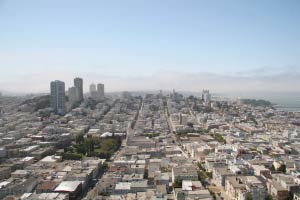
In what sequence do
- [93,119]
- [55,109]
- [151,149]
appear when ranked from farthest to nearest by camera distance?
[55,109] → [93,119] → [151,149]

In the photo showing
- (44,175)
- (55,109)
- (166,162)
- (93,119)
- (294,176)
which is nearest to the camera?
(294,176)

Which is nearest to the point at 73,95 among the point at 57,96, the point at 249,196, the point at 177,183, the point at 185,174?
the point at 57,96

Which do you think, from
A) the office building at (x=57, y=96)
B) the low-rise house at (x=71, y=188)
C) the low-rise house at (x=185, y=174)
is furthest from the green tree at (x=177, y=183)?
the office building at (x=57, y=96)

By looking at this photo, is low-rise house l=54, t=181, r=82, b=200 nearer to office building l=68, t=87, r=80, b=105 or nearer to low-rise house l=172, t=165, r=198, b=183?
low-rise house l=172, t=165, r=198, b=183

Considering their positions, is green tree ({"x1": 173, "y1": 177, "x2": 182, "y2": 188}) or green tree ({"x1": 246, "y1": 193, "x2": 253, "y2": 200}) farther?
green tree ({"x1": 173, "y1": 177, "x2": 182, "y2": 188})

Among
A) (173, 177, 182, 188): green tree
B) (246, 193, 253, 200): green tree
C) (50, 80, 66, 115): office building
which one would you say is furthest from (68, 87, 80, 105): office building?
(246, 193, 253, 200): green tree

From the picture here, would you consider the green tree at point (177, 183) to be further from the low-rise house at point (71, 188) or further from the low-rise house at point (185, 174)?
the low-rise house at point (71, 188)

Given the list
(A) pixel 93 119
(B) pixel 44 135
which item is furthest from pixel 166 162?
(A) pixel 93 119

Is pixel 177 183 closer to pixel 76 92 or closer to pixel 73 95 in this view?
pixel 73 95

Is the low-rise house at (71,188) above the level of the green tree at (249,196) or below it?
below

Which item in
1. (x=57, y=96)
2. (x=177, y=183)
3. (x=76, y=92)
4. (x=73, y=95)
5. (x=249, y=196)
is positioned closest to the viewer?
(x=249, y=196)

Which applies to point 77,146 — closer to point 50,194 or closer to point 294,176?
point 50,194
